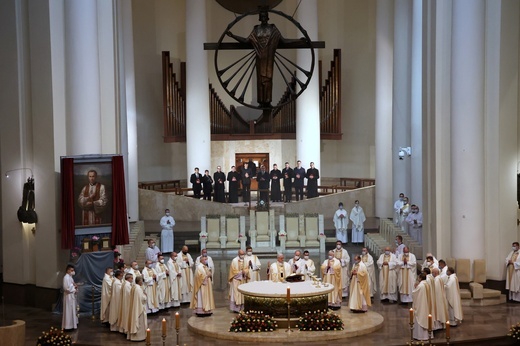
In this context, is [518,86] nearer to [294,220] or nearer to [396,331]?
[396,331]

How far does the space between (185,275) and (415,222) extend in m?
6.73

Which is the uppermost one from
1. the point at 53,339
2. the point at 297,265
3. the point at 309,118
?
the point at 309,118

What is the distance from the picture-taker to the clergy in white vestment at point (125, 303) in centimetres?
Result: 1582

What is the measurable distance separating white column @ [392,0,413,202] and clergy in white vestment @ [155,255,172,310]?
10.00 meters

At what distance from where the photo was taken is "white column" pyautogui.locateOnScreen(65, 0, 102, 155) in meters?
18.3

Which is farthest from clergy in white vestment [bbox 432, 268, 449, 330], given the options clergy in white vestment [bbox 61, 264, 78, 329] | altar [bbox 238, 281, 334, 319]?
clergy in white vestment [bbox 61, 264, 78, 329]

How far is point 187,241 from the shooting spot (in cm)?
2423

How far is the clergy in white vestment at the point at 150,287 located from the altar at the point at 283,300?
7.09 feet

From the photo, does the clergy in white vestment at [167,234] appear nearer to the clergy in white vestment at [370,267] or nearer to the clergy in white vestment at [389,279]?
the clergy in white vestment at [370,267]

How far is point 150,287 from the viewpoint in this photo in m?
17.4

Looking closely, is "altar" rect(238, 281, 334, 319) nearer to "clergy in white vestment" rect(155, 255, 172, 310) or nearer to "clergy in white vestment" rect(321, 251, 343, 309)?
"clergy in white vestment" rect(321, 251, 343, 309)

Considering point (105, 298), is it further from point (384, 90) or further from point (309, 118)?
point (309, 118)

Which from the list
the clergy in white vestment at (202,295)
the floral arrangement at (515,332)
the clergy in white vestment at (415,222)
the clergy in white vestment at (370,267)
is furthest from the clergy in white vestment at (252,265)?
the clergy in white vestment at (415,222)

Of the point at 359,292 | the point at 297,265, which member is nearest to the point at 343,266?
the point at 297,265
